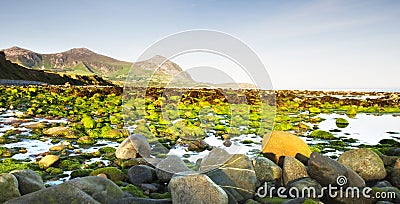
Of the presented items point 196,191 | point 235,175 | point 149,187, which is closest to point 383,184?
point 235,175

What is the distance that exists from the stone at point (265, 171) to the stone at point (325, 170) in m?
0.59

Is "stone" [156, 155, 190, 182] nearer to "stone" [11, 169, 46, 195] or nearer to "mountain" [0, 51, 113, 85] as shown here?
"stone" [11, 169, 46, 195]

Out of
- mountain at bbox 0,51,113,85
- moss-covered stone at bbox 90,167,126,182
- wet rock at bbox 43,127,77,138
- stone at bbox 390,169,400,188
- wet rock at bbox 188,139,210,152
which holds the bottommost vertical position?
stone at bbox 390,169,400,188

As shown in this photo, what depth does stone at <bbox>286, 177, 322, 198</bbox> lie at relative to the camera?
4.85m

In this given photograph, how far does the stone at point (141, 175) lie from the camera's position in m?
5.34

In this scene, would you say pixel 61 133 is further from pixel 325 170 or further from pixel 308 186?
pixel 325 170

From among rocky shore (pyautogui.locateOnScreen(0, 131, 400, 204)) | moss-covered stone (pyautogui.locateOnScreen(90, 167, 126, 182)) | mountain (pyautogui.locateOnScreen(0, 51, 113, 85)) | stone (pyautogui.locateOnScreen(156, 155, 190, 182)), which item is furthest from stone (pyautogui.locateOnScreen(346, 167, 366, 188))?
mountain (pyautogui.locateOnScreen(0, 51, 113, 85))

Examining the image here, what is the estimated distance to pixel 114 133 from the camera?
9.74m

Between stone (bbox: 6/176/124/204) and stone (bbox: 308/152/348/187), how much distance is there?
9.64 feet

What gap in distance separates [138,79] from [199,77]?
1614 millimetres

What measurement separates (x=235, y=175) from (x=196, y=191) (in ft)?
4.00

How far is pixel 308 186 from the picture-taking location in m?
4.96

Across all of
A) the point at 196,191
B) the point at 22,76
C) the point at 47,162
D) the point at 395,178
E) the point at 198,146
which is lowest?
the point at 395,178

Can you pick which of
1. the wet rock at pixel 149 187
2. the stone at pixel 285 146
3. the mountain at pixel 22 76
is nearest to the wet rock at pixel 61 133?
the wet rock at pixel 149 187
